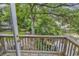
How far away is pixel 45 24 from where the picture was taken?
5.90 feet

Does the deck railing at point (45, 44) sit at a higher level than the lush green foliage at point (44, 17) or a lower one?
lower

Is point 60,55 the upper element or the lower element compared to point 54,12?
lower

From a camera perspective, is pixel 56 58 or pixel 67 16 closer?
pixel 67 16

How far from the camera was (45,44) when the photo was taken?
183cm

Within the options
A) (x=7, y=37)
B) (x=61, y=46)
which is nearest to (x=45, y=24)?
(x=61, y=46)

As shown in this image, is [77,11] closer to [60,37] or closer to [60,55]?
[60,37]

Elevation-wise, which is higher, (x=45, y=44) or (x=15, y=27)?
(x=15, y=27)

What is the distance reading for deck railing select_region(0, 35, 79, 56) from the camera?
5.97ft

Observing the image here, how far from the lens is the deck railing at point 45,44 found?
1.82 meters

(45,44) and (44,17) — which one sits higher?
(44,17)

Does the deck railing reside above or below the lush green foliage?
below

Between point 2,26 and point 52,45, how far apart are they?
23.2 inches

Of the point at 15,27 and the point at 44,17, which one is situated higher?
the point at 44,17

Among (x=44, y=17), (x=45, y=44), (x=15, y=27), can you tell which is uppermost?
(x=44, y=17)
